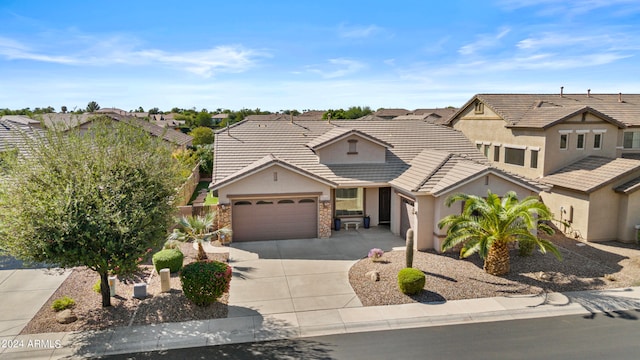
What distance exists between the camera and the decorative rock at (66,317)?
12.9 metres

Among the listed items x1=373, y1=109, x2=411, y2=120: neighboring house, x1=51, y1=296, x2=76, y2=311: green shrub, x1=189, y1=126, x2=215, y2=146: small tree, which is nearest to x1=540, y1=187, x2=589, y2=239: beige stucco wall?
x1=51, y1=296, x2=76, y2=311: green shrub

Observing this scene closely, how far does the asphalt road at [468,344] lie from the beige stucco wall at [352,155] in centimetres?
1266

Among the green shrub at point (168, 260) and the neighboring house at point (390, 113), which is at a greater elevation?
the neighboring house at point (390, 113)

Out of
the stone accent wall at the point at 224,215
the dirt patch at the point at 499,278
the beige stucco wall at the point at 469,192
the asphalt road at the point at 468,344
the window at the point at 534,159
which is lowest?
the asphalt road at the point at 468,344

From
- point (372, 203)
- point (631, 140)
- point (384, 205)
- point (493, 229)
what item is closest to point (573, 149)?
point (631, 140)

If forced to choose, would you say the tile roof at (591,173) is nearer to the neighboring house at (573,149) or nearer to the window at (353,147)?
the neighboring house at (573,149)

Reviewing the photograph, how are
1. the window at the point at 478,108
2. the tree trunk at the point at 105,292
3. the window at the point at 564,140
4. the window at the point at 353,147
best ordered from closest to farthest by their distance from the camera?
the tree trunk at the point at 105,292, the window at the point at 353,147, the window at the point at 564,140, the window at the point at 478,108

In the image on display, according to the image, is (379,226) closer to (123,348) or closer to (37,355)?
(123,348)

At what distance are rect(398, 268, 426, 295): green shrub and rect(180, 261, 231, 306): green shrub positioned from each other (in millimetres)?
5754


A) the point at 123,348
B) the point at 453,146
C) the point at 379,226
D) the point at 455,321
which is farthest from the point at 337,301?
the point at 453,146

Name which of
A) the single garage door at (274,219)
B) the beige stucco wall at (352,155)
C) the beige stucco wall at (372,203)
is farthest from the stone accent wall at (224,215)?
the beige stucco wall at (372,203)

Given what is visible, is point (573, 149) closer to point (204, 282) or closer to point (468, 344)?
point (468, 344)

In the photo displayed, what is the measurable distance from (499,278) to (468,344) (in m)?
5.19

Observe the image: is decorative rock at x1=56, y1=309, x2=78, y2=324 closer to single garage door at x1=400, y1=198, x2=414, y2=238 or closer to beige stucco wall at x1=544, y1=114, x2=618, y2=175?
single garage door at x1=400, y1=198, x2=414, y2=238
